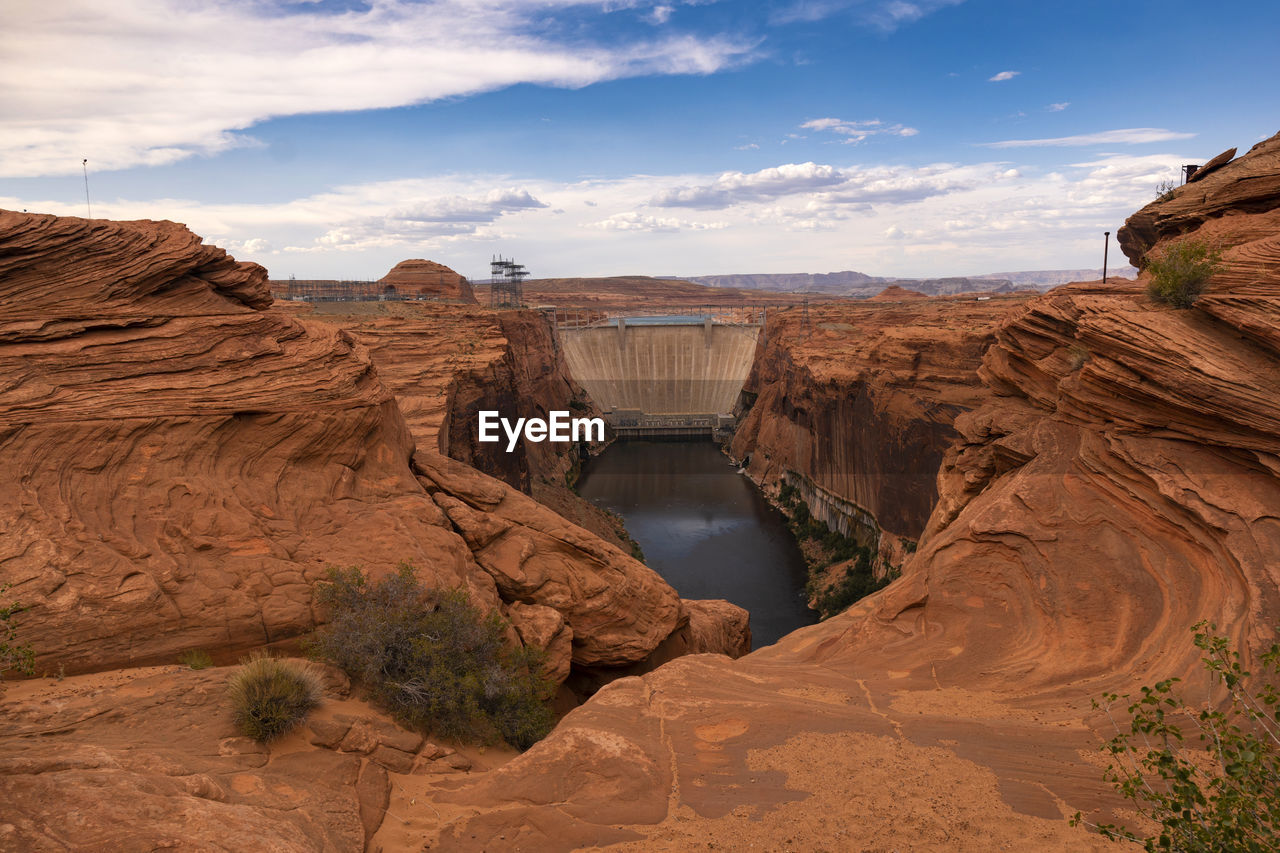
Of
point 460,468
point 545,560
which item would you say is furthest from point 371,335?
point 545,560

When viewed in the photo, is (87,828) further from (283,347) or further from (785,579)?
(785,579)

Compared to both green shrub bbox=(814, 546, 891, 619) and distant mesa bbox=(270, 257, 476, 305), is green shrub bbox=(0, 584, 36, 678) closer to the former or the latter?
green shrub bbox=(814, 546, 891, 619)

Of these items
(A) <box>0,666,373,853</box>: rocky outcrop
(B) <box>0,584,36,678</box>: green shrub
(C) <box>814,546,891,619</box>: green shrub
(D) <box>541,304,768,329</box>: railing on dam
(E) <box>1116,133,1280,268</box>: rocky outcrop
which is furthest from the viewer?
(D) <box>541,304,768,329</box>: railing on dam

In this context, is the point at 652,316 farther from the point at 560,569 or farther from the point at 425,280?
the point at 560,569

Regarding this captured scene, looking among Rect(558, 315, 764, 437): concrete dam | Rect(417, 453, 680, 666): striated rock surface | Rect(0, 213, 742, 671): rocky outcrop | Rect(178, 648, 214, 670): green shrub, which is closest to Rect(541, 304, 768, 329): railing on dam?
Rect(558, 315, 764, 437): concrete dam

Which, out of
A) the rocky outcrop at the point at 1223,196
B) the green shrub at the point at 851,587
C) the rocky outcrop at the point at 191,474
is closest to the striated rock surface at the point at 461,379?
the rocky outcrop at the point at 191,474

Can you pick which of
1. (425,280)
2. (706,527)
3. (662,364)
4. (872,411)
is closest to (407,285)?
(425,280)

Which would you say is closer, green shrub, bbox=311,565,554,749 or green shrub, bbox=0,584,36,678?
green shrub, bbox=0,584,36,678

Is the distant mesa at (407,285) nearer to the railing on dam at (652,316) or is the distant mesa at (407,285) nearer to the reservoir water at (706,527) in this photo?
the railing on dam at (652,316)
